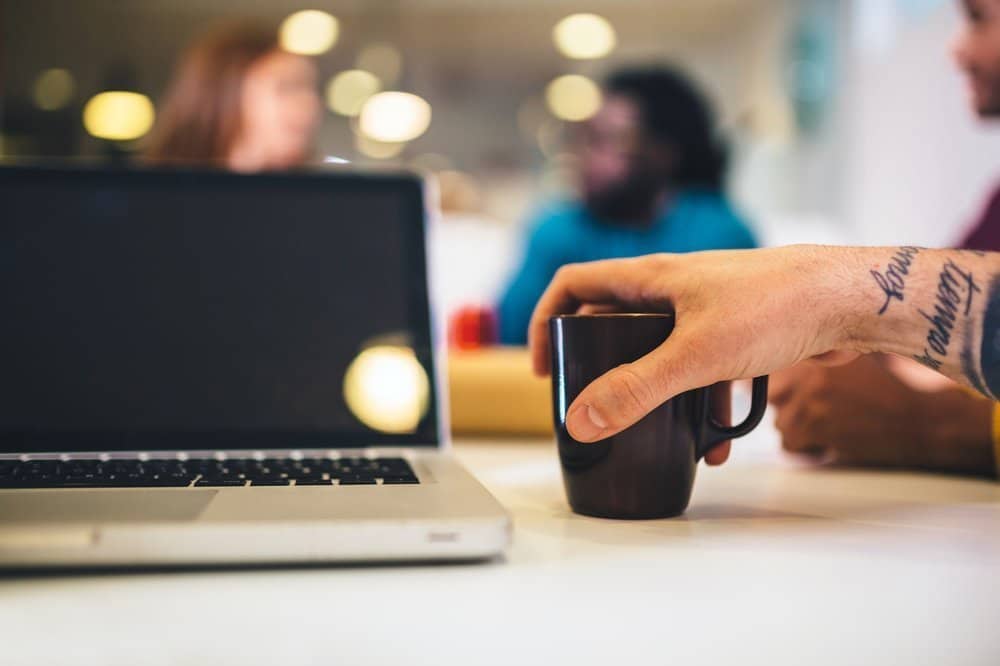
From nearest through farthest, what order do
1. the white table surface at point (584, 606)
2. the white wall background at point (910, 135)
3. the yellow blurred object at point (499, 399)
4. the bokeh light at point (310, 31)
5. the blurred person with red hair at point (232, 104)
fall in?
1. the white table surface at point (584, 606)
2. the yellow blurred object at point (499, 399)
3. the blurred person with red hair at point (232, 104)
4. the white wall background at point (910, 135)
5. the bokeh light at point (310, 31)

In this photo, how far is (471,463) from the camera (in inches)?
27.3

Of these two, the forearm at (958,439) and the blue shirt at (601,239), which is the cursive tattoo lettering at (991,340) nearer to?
the forearm at (958,439)

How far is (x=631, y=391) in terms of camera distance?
0.43 metres

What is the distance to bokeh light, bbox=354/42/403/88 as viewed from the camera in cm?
510

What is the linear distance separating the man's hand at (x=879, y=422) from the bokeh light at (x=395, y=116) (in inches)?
185

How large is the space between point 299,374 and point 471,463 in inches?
6.1

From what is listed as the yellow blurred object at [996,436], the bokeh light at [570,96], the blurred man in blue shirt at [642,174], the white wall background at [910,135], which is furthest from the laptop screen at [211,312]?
the bokeh light at [570,96]

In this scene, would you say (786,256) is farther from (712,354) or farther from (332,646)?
(332,646)

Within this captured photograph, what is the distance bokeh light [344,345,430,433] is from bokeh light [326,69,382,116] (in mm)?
4792

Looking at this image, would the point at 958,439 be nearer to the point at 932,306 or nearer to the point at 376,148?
the point at 932,306

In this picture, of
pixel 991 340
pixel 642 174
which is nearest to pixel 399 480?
pixel 991 340

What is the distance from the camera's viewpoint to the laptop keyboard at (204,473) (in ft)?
1.46

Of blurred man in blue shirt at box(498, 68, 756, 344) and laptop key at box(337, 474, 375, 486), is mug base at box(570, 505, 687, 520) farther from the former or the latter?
blurred man in blue shirt at box(498, 68, 756, 344)

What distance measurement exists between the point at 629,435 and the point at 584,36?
505 centimetres
